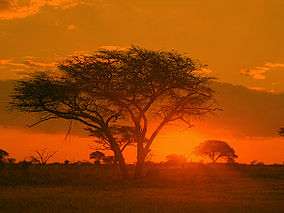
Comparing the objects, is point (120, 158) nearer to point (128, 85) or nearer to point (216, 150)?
point (128, 85)

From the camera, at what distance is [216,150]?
112 meters

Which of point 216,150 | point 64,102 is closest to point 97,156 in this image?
point 216,150

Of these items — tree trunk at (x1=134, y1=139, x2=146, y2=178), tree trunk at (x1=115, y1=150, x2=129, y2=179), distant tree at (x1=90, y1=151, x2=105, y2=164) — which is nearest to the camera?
tree trunk at (x1=115, y1=150, x2=129, y2=179)

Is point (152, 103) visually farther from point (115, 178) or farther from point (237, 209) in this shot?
point (237, 209)

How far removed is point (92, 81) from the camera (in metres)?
48.9

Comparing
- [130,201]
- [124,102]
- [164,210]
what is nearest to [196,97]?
[124,102]

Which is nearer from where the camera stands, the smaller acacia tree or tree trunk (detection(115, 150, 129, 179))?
tree trunk (detection(115, 150, 129, 179))

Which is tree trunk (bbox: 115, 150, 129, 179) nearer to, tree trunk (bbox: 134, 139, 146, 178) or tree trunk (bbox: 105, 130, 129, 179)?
tree trunk (bbox: 105, 130, 129, 179)

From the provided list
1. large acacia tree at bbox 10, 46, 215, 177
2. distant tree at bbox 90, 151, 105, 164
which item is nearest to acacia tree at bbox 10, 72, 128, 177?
large acacia tree at bbox 10, 46, 215, 177

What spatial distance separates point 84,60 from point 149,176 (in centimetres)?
905

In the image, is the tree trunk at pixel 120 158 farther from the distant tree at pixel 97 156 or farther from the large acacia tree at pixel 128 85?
the distant tree at pixel 97 156

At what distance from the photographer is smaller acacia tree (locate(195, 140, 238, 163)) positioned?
111 meters

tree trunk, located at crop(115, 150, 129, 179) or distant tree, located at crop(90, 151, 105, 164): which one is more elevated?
distant tree, located at crop(90, 151, 105, 164)

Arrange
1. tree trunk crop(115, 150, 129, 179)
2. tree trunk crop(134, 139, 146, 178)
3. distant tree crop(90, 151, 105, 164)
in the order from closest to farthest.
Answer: tree trunk crop(115, 150, 129, 179) → tree trunk crop(134, 139, 146, 178) → distant tree crop(90, 151, 105, 164)
